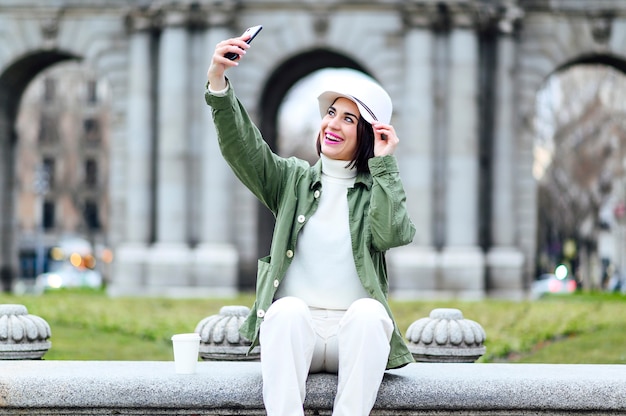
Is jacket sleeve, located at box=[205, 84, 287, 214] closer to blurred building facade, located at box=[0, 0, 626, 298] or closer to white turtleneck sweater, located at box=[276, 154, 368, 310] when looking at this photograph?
white turtleneck sweater, located at box=[276, 154, 368, 310]

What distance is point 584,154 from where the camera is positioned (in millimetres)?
47062

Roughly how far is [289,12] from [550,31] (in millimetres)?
7018

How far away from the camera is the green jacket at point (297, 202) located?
7.39 meters

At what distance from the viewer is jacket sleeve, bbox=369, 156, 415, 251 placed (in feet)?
24.1

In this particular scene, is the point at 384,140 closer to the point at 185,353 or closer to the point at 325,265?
the point at 325,265

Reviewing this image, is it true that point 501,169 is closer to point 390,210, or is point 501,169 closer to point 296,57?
point 296,57

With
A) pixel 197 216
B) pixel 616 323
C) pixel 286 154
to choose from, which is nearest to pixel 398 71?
pixel 197 216

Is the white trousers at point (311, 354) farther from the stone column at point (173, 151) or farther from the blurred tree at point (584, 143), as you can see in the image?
the blurred tree at point (584, 143)

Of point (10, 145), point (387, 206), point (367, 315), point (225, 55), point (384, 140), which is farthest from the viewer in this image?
point (10, 145)

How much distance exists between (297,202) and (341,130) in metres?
0.60

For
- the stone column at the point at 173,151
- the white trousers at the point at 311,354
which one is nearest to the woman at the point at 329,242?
the white trousers at the point at 311,354

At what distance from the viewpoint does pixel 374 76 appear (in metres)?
29.0

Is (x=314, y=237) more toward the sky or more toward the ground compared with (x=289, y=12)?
more toward the ground

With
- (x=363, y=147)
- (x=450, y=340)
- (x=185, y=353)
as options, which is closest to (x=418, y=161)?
(x=450, y=340)
